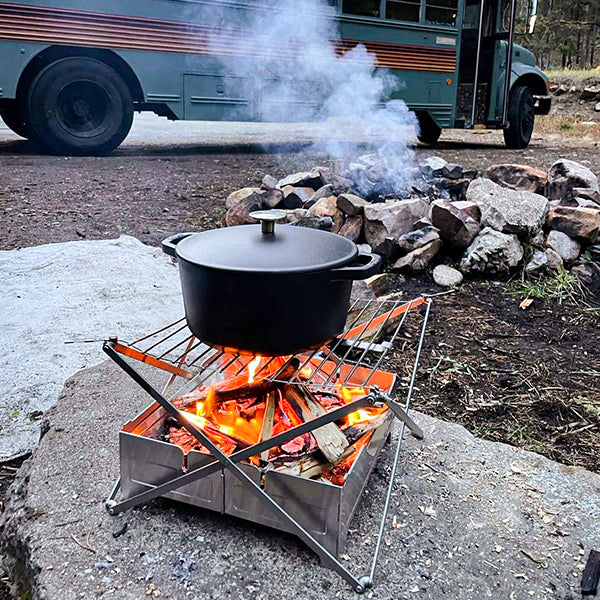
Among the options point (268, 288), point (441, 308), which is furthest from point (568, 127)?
point (268, 288)

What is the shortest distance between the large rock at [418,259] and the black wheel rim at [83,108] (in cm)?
488

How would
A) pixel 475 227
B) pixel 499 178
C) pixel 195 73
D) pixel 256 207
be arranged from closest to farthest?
pixel 475 227 → pixel 256 207 → pixel 499 178 → pixel 195 73

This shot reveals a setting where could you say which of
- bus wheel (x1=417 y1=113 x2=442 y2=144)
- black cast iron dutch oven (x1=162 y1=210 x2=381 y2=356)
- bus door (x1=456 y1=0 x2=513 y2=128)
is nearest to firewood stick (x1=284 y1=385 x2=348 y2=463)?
black cast iron dutch oven (x1=162 y1=210 x2=381 y2=356)

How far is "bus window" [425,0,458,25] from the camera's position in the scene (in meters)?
8.95

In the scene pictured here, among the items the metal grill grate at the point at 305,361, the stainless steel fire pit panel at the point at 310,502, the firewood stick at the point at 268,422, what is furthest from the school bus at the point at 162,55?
the stainless steel fire pit panel at the point at 310,502

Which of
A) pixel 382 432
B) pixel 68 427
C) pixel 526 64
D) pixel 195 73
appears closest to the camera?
pixel 382 432

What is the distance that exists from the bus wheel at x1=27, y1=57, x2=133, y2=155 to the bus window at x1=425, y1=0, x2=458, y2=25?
463 cm

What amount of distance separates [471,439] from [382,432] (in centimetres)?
46

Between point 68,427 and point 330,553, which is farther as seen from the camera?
point 68,427

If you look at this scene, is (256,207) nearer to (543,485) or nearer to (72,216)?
(72,216)

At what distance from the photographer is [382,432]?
6.16 ft

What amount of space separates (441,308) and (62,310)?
2263mm

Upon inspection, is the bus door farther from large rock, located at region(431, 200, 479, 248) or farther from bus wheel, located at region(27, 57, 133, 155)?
large rock, located at region(431, 200, 479, 248)

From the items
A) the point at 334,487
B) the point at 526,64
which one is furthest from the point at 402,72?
the point at 334,487
